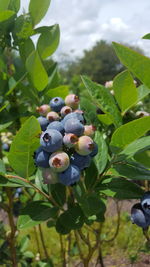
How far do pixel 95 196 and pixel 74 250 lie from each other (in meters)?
1.71

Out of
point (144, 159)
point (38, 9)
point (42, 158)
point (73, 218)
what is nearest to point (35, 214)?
point (73, 218)

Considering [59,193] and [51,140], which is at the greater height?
[51,140]

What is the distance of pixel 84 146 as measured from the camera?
25.1 inches

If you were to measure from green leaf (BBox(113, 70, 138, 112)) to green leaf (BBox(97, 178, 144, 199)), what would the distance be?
202 millimetres

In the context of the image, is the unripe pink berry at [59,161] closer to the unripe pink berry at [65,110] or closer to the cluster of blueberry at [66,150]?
the cluster of blueberry at [66,150]

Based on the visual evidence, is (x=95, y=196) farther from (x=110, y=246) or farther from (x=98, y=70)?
(x=98, y=70)

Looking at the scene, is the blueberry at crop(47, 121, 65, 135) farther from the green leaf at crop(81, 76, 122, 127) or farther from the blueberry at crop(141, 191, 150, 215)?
the blueberry at crop(141, 191, 150, 215)

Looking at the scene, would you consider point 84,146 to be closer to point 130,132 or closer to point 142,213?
point 130,132

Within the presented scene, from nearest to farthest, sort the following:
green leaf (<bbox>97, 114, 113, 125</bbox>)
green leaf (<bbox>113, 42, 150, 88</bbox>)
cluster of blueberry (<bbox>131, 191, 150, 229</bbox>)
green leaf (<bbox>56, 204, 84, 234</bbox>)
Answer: green leaf (<bbox>113, 42, 150, 88</bbox>) < cluster of blueberry (<bbox>131, 191, 150, 229</bbox>) < green leaf (<bbox>56, 204, 84, 234</bbox>) < green leaf (<bbox>97, 114, 113, 125</bbox>)

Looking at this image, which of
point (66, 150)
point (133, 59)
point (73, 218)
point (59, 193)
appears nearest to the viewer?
point (133, 59)

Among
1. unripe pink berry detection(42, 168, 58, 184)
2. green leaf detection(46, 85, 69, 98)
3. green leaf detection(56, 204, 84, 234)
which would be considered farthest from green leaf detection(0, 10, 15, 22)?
green leaf detection(56, 204, 84, 234)

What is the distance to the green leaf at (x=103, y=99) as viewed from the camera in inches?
29.9

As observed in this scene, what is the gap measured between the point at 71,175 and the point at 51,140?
0.30 feet

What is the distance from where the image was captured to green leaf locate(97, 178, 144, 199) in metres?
0.74
